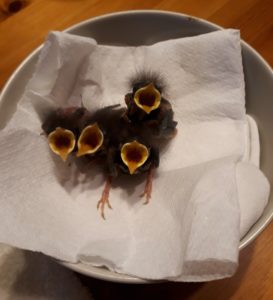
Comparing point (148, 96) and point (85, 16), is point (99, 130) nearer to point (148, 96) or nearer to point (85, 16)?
point (148, 96)

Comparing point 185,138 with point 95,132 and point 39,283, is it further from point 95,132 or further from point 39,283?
point 39,283

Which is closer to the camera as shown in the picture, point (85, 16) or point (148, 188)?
point (148, 188)

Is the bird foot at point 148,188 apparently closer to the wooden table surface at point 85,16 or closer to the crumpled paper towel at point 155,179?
the crumpled paper towel at point 155,179

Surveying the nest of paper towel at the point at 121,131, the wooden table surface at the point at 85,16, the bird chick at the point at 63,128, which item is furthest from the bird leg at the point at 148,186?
the wooden table surface at the point at 85,16

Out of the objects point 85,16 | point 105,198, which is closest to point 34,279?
point 105,198

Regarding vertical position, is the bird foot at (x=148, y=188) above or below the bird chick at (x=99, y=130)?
below

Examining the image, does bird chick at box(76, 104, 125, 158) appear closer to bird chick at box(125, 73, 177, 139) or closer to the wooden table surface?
bird chick at box(125, 73, 177, 139)

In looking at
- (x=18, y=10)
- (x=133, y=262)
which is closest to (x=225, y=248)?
(x=133, y=262)

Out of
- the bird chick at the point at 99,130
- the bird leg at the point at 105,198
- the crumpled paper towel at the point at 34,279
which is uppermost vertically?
the bird chick at the point at 99,130
